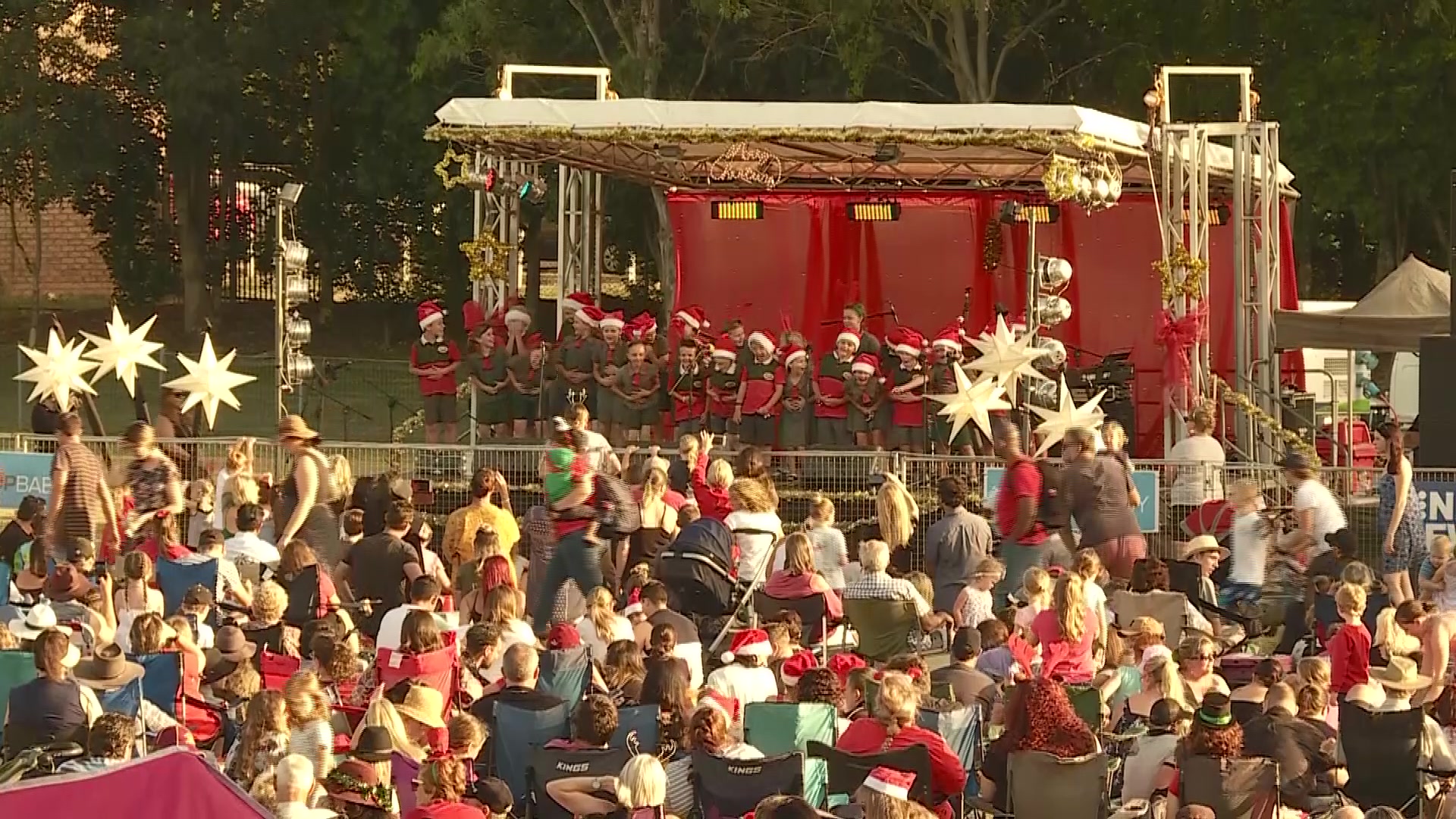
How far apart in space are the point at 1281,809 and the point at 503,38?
28.3 m

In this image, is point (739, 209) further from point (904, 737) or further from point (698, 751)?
point (698, 751)

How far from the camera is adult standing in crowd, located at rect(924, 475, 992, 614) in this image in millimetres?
13453

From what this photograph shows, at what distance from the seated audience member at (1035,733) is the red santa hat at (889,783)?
1.14 meters

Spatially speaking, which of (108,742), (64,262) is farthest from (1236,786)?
(64,262)

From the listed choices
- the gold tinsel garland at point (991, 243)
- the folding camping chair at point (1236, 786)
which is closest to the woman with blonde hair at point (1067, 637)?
the folding camping chair at point (1236, 786)

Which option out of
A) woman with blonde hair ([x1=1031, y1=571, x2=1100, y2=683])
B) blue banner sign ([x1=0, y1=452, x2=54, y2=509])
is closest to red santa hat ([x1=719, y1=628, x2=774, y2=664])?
woman with blonde hair ([x1=1031, y1=571, x2=1100, y2=683])

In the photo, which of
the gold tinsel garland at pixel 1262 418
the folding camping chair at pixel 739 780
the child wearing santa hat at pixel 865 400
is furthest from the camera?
the child wearing santa hat at pixel 865 400

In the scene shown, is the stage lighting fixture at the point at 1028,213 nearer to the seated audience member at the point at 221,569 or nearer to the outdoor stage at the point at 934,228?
the outdoor stage at the point at 934,228

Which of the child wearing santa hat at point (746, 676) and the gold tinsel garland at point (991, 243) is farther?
the gold tinsel garland at point (991, 243)

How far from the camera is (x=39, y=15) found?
38.6 metres

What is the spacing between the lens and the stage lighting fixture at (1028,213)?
22375 mm

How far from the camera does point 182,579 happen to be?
1284 centimetres

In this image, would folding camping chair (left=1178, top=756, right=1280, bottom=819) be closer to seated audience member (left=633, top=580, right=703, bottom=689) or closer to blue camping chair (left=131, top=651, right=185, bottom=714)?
seated audience member (left=633, top=580, right=703, bottom=689)

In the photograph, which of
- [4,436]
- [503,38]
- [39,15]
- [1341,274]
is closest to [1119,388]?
[4,436]
